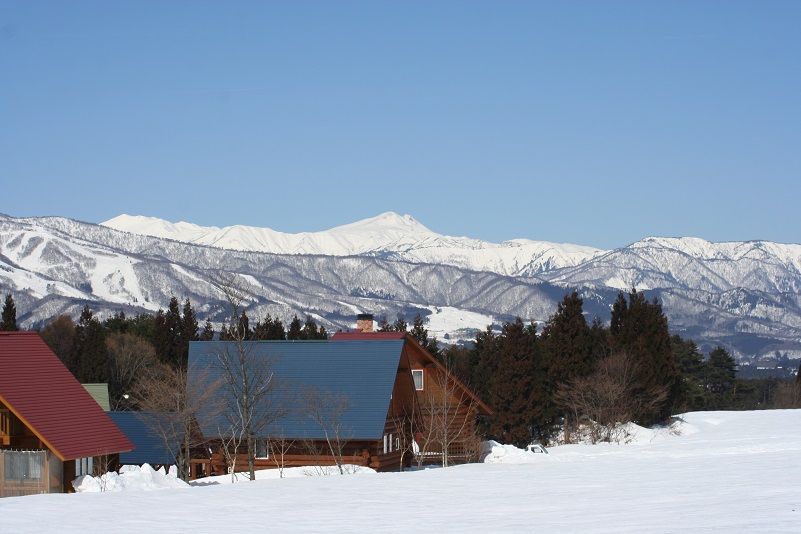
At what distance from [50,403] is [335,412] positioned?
9831mm

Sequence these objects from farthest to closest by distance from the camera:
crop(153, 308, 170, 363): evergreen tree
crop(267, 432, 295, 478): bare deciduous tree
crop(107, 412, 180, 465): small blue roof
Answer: crop(153, 308, 170, 363): evergreen tree → crop(107, 412, 180, 465): small blue roof → crop(267, 432, 295, 478): bare deciduous tree

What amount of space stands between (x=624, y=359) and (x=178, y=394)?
1293 inches

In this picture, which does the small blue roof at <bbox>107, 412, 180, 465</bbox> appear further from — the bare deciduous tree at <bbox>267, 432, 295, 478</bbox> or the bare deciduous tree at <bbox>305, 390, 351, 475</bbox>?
the bare deciduous tree at <bbox>305, 390, 351, 475</bbox>

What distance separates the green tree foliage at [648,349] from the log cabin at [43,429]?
36134 mm

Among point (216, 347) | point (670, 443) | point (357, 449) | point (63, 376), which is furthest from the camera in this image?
point (670, 443)

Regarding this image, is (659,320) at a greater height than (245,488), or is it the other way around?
(659,320)

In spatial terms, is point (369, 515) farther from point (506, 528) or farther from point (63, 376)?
point (63, 376)

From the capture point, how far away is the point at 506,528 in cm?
1617

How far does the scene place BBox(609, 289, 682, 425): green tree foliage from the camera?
61781 millimetres

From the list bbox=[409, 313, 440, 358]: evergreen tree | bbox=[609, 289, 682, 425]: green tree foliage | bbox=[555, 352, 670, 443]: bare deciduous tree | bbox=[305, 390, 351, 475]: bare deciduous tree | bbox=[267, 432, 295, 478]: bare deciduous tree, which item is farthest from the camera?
bbox=[409, 313, 440, 358]: evergreen tree

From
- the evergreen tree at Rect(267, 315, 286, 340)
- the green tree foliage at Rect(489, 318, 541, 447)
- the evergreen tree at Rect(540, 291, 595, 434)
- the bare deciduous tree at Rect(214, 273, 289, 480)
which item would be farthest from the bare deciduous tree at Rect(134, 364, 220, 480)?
the evergreen tree at Rect(267, 315, 286, 340)

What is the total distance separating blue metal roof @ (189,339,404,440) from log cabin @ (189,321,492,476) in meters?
0.04

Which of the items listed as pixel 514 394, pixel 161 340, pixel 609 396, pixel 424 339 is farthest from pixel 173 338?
pixel 609 396

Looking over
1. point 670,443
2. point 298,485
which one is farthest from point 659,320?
point 298,485
